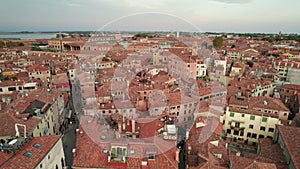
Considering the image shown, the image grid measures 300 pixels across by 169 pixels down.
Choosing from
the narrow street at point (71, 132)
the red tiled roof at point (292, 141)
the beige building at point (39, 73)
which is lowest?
the narrow street at point (71, 132)

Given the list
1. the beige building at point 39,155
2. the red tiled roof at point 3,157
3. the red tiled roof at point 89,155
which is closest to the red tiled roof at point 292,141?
the red tiled roof at point 89,155

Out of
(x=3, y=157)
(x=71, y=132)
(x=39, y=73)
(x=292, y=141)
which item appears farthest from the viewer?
(x=39, y=73)

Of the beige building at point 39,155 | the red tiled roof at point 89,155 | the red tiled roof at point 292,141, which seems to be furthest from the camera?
the red tiled roof at point 292,141

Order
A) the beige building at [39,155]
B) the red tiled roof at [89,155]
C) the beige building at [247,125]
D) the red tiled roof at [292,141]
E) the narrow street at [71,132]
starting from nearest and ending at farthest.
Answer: the beige building at [39,155] → the red tiled roof at [89,155] → the red tiled roof at [292,141] → the narrow street at [71,132] → the beige building at [247,125]

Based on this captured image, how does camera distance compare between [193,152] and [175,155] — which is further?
[193,152]

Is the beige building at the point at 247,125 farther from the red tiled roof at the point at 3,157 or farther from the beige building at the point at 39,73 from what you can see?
the beige building at the point at 39,73

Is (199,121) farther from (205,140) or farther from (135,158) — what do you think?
(135,158)

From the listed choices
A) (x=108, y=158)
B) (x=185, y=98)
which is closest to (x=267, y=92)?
(x=185, y=98)

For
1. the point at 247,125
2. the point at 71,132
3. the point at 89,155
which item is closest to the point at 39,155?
the point at 89,155

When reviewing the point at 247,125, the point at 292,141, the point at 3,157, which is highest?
the point at 3,157

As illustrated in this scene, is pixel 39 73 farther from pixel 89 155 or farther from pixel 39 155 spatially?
pixel 89 155

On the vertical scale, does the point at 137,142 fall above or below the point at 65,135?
above
